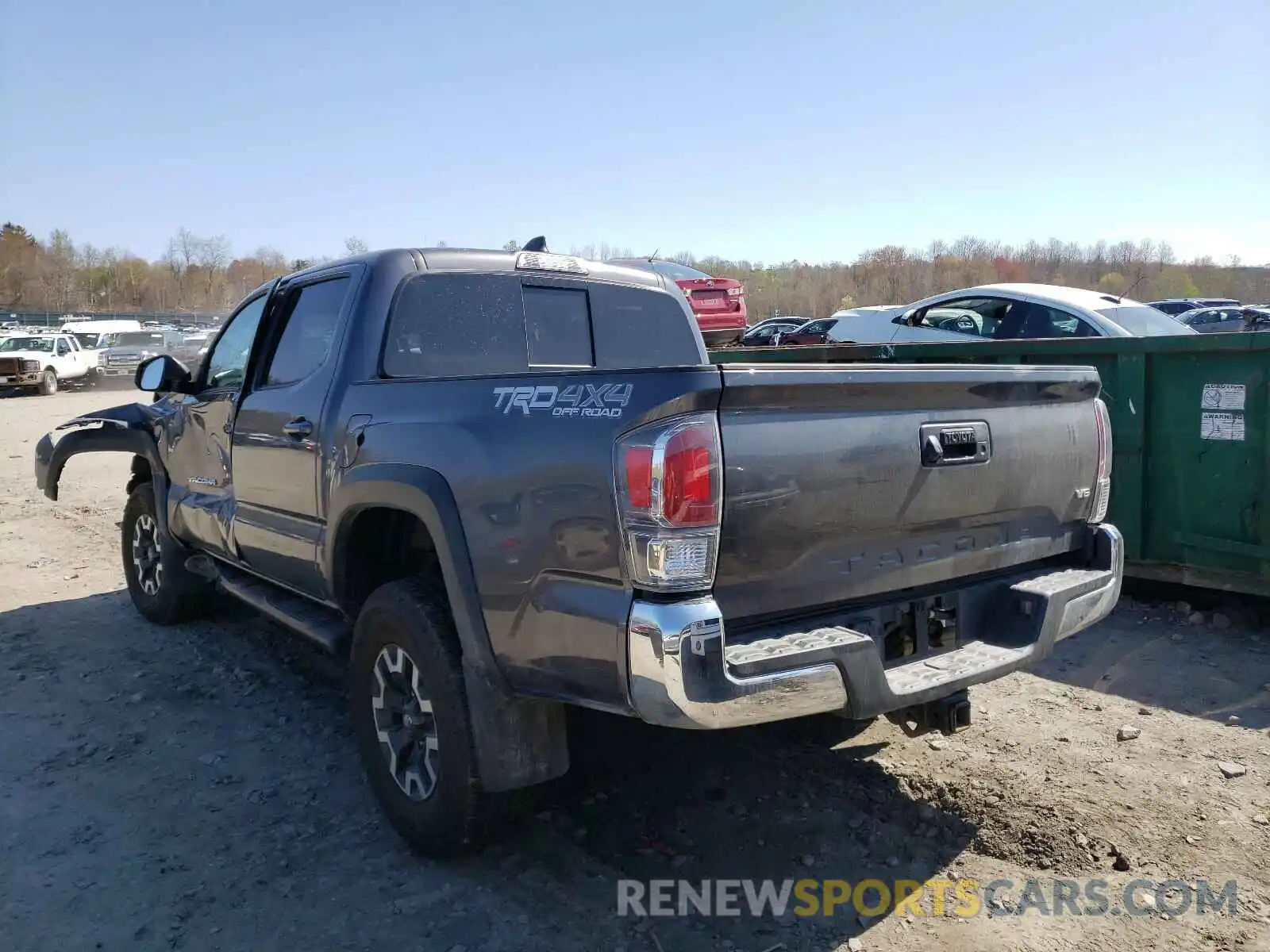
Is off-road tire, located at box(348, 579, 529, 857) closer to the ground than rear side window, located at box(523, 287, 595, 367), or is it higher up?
closer to the ground

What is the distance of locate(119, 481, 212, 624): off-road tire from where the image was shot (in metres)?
5.80

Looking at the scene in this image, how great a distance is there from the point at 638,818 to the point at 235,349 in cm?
329

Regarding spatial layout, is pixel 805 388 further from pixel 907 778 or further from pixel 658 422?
pixel 907 778

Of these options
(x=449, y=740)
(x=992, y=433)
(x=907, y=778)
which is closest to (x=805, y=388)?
(x=992, y=433)

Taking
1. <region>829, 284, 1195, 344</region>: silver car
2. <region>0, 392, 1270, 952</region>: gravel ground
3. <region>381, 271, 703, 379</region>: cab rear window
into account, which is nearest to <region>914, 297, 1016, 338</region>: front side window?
<region>829, 284, 1195, 344</region>: silver car

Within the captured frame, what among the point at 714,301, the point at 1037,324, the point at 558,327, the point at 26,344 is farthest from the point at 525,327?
the point at 26,344

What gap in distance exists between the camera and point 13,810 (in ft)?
12.1

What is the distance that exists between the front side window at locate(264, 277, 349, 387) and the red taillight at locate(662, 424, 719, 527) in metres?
2.12

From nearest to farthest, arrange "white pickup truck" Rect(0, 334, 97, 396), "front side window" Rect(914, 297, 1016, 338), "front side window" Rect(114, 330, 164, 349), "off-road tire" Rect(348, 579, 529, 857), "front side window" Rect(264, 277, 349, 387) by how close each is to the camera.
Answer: "off-road tire" Rect(348, 579, 529, 857) < "front side window" Rect(264, 277, 349, 387) < "front side window" Rect(914, 297, 1016, 338) < "white pickup truck" Rect(0, 334, 97, 396) < "front side window" Rect(114, 330, 164, 349)

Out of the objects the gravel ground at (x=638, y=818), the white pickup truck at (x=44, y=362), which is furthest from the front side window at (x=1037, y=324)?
the white pickup truck at (x=44, y=362)

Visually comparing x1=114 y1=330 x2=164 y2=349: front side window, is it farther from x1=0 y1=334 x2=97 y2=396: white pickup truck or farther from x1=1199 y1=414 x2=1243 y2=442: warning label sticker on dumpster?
x1=1199 y1=414 x2=1243 y2=442: warning label sticker on dumpster

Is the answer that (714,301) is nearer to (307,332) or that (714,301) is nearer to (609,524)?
(307,332)

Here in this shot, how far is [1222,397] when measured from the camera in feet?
18.2

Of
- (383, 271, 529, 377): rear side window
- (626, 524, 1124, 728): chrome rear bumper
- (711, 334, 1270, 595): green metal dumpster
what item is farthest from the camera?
(711, 334, 1270, 595): green metal dumpster
